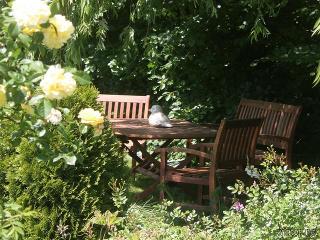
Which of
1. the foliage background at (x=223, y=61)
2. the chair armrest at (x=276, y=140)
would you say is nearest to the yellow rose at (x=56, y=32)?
the chair armrest at (x=276, y=140)

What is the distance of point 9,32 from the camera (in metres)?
2.10

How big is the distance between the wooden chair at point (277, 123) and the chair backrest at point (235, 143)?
2.57ft

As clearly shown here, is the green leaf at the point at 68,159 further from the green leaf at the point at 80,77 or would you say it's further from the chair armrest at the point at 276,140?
the chair armrest at the point at 276,140

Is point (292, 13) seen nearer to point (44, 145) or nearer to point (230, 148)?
point (230, 148)

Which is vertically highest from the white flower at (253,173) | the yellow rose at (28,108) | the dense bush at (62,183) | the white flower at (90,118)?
the yellow rose at (28,108)

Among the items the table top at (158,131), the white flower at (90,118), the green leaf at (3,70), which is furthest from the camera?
the table top at (158,131)

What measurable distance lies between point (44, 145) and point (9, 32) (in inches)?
20.0

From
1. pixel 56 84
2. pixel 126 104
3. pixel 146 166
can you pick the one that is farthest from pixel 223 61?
pixel 56 84

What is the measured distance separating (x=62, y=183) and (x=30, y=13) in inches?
68.7

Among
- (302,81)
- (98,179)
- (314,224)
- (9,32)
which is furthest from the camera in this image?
(302,81)

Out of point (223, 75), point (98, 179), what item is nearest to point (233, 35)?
point (223, 75)

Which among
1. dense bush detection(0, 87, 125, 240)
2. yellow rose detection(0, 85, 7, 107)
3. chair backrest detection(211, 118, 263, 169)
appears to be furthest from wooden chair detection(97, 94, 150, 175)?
yellow rose detection(0, 85, 7, 107)

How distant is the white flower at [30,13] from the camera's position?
2043 mm

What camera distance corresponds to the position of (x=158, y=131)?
5.52 meters
